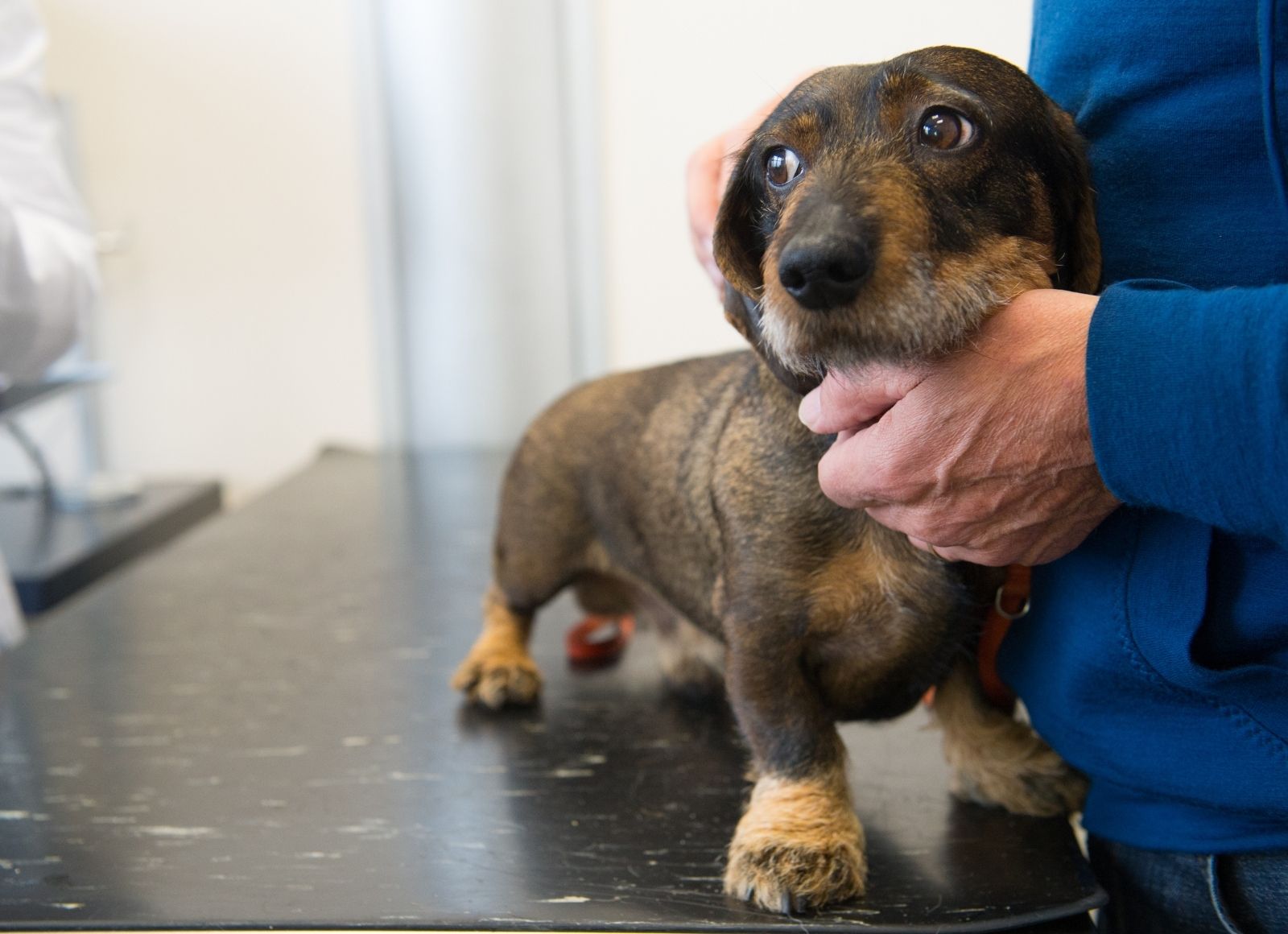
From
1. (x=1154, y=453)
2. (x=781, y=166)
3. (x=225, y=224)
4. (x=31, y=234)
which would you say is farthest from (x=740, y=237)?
(x=225, y=224)

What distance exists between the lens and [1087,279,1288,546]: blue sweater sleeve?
2.59 feet

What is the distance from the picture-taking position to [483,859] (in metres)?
1.11

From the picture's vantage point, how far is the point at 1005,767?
1.20 m

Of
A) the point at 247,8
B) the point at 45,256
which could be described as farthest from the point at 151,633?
the point at 247,8

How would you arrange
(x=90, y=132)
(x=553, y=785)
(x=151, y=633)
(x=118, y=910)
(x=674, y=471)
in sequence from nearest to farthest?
(x=118, y=910) → (x=553, y=785) → (x=674, y=471) → (x=151, y=633) → (x=90, y=132)

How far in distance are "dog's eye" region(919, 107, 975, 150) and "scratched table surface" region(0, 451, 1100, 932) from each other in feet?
2.03

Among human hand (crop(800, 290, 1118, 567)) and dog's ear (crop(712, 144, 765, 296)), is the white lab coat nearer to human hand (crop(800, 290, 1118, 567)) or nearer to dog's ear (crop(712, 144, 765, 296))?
dog's ear (crop(712, 144, 765, 296))

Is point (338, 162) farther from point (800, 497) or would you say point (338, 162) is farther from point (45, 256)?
point (800, 497)

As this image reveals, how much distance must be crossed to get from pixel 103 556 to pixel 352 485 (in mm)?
586

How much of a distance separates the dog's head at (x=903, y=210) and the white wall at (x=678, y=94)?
2.46 meters

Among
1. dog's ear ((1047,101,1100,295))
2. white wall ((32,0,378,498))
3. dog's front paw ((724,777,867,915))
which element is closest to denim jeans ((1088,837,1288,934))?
dog's front paw ((724,777,867,915))

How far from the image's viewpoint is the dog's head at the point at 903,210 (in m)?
0.87

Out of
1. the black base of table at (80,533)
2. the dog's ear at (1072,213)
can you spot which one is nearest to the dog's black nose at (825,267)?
the dog's ear at (1072,213)

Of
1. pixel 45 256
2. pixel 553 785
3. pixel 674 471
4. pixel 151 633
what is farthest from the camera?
pixel 45 256
